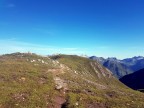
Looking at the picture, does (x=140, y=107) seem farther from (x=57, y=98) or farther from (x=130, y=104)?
(x=57, y=98)

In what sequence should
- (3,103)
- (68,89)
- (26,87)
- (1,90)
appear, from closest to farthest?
(3,103), (1,90), (26,87), (68,89)

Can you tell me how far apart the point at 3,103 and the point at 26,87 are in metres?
20.7

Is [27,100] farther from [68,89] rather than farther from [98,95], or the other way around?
[98,95]

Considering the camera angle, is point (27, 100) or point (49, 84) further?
point (49, 84)

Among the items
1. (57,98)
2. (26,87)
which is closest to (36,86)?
(26,87)

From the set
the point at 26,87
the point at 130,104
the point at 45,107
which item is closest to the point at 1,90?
the point at 26,87

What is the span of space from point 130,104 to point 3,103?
5091cm

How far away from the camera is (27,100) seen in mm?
86562

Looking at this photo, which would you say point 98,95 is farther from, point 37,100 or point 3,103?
point 3,103

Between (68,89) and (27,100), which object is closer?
(27,100)

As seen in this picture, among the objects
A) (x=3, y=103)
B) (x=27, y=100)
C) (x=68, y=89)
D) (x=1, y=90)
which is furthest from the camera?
(x=68, y=89)

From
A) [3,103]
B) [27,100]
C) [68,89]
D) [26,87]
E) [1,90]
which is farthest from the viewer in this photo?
[68,89]

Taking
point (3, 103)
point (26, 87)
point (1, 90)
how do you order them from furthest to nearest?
point (26, 87) < point (1, 90) < point (3, 103)

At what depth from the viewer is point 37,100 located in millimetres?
87750
